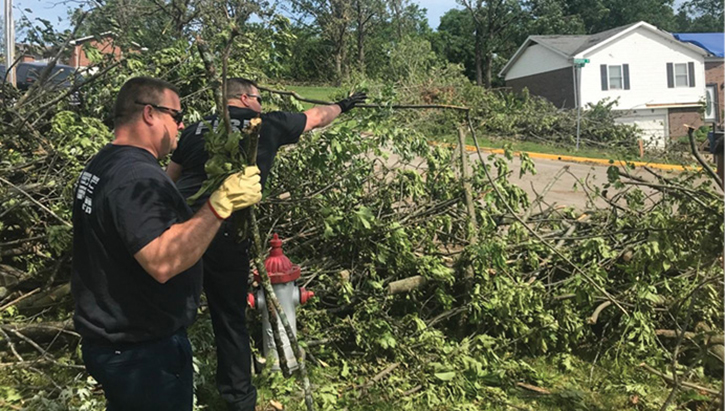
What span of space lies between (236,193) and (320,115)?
154cm

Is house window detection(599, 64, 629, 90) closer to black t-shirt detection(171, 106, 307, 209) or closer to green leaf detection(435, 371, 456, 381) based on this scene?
green leaf detection(435, 371, 456, 381)

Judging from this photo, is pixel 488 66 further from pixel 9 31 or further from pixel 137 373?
pixel 137 373

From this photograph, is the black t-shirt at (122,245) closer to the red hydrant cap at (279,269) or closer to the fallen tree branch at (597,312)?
the red hydrant cap at (279,269)

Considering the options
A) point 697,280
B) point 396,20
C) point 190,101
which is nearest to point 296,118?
point 190,101

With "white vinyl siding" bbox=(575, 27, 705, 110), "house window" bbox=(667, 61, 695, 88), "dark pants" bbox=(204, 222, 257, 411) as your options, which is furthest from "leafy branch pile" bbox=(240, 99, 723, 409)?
"house window" bbox=(667, 61, 695, 88)

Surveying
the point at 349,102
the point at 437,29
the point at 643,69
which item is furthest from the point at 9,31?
the point at 437,29

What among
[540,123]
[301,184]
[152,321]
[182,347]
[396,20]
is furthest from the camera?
[396,20]

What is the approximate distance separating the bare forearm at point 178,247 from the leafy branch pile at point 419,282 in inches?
61.5

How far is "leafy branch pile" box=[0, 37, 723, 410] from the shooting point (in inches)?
131

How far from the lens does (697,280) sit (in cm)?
374

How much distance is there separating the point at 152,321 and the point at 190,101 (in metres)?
3.30

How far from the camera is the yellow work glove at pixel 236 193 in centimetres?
200

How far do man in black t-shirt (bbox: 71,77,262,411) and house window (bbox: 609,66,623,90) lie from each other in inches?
1308

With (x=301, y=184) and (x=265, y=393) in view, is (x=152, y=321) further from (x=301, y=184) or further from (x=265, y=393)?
(x=301, y=184)
